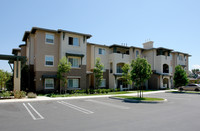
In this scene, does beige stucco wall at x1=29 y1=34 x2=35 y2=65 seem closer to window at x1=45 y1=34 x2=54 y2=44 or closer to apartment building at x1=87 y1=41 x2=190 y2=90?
window at x1=45 y1=34 x2=54 y2=44

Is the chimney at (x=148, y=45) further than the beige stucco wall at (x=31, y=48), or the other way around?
the chimney at (x=148, y=45)

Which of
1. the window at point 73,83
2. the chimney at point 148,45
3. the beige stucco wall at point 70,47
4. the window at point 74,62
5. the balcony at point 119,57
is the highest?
the chimney at point 148,45

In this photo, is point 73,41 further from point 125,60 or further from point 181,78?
point 181,78

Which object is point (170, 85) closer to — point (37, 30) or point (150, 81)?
point (150, 81)

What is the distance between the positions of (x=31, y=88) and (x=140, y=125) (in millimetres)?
21307

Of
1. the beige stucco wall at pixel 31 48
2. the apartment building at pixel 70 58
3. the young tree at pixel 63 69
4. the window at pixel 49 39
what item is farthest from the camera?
the beige stucco wall at pixel 31 48

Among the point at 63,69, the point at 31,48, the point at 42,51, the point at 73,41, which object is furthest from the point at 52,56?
the point at 73,41

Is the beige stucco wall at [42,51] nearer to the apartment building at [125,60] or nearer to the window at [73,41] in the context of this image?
the window at [73,41]

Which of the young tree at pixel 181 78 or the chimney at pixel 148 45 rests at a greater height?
the chimney at pixel 148 45

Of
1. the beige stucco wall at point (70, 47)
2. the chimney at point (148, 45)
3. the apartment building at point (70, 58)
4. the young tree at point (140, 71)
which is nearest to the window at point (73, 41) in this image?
the apartment building at point (70, 58)

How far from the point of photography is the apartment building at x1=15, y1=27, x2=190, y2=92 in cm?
2275

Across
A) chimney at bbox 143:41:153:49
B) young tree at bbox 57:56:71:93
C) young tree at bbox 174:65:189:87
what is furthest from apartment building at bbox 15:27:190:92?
young tree at bbox 174:65:189:87

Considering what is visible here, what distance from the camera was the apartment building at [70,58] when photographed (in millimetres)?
22750

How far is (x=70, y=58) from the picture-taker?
25.4 meters
